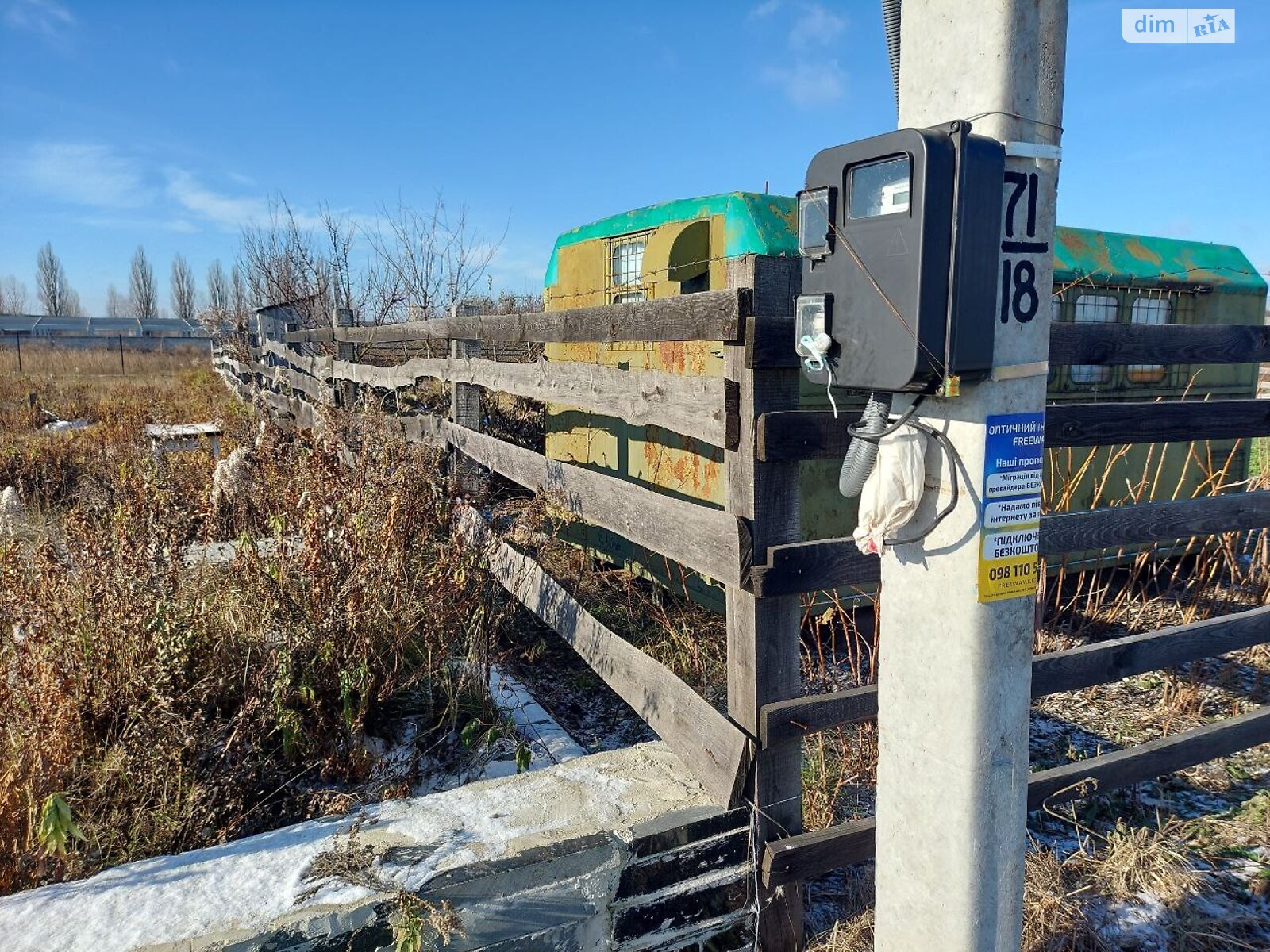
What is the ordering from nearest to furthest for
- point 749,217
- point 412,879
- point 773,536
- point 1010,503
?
point 1010,503
point 412,879
point 773,536
point 749,217

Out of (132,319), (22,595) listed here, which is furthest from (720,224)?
(132,319)

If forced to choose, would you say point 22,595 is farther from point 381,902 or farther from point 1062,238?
point 1062,238

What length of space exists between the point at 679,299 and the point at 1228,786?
343cm

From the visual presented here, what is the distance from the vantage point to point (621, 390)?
3.07 meters

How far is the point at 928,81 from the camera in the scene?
1.60m

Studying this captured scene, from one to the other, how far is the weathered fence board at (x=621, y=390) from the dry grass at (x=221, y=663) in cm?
71

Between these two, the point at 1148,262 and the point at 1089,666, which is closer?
the point at 1089,666

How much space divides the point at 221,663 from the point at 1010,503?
2622 millimetres

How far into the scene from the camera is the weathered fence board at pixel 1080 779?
7.94 ft

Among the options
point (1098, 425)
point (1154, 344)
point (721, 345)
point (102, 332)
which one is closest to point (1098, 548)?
point (1098, 425)

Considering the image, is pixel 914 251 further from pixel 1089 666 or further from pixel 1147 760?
pixel 1147 760

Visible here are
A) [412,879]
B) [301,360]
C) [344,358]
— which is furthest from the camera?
[301,360]

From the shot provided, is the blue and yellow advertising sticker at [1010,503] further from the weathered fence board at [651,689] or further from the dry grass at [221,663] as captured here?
the dry grass at [221,663]

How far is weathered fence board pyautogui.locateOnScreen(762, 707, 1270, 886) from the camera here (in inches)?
95.3
